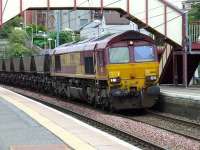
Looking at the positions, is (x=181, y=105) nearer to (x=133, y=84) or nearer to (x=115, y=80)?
(x=133, y=84)

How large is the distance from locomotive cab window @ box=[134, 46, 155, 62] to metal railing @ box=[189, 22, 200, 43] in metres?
19.3

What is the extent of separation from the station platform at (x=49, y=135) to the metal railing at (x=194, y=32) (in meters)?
27.3

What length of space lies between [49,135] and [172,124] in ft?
27.9

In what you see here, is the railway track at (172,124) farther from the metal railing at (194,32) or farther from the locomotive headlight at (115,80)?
the metal railing at (194,32)

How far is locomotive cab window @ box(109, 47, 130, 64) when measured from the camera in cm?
2419

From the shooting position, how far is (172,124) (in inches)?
818

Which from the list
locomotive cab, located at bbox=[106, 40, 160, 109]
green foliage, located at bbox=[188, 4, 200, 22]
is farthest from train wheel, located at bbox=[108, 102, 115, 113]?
green foliage, located at bbox=[188, 4, 200, 22]

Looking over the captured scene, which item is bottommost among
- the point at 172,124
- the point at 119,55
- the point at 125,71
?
the point at 172,124

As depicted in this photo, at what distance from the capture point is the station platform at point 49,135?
11625mm

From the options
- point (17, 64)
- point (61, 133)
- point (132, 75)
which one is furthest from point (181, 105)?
point (17, 64)

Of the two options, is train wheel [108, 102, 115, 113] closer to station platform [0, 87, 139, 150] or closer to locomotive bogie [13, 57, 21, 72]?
station platform [0, 87, 139, 150]

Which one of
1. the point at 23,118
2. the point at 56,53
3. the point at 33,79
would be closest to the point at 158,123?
the point at 23,118

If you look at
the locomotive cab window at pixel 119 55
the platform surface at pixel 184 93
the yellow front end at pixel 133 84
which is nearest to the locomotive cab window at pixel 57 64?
the platform surface at pixel 184 93

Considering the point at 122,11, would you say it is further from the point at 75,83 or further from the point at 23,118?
the point at 23,118
